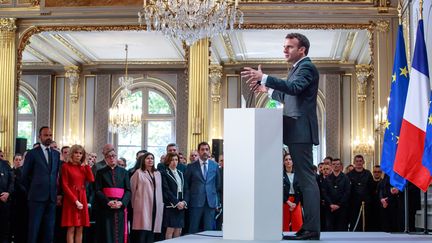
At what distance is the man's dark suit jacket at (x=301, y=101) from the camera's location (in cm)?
476

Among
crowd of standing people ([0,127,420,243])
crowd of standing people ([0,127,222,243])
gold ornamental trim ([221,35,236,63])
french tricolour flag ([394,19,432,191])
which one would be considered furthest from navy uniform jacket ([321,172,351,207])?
gold ornamental trim ([221,35,236,63])

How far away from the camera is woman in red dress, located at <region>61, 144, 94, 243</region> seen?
816 centimetres

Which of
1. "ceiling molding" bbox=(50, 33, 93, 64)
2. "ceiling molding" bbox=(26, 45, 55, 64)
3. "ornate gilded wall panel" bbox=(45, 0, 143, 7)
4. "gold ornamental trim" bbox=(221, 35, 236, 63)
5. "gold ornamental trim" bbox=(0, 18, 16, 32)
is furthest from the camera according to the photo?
"ceiling molding" bbox=(26, 45, 55, 64)

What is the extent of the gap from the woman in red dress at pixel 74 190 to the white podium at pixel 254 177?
380 centimetres

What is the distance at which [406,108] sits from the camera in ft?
21.8

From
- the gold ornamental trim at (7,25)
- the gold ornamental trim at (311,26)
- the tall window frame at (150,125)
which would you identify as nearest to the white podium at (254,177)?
the gold ornamental trim at (311,26)

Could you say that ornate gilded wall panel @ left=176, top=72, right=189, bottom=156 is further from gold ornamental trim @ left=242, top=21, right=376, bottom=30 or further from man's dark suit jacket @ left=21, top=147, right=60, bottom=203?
man's dark suit jacket @ left=21, top=147, right=60, bottom=203

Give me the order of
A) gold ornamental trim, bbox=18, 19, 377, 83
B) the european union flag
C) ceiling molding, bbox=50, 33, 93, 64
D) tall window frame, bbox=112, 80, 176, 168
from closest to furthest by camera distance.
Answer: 1. the european union flag
2. gold ornamental trim, bbox=18, 19, 377, 83
3. ceiling molding, bbox=50, 33, 93, 64
4. tall window frame, bbox=112, 80, 176, 168

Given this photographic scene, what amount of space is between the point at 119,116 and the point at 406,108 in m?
11.9

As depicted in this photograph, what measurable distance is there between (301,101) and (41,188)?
428cm

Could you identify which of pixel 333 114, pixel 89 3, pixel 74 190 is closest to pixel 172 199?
pixel 74 190

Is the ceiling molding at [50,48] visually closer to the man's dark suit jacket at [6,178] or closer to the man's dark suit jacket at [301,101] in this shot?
the man's dark suit jacket at [6,178]

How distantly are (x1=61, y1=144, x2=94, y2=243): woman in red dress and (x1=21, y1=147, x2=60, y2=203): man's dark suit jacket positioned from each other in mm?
113

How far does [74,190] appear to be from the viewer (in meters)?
8.23
